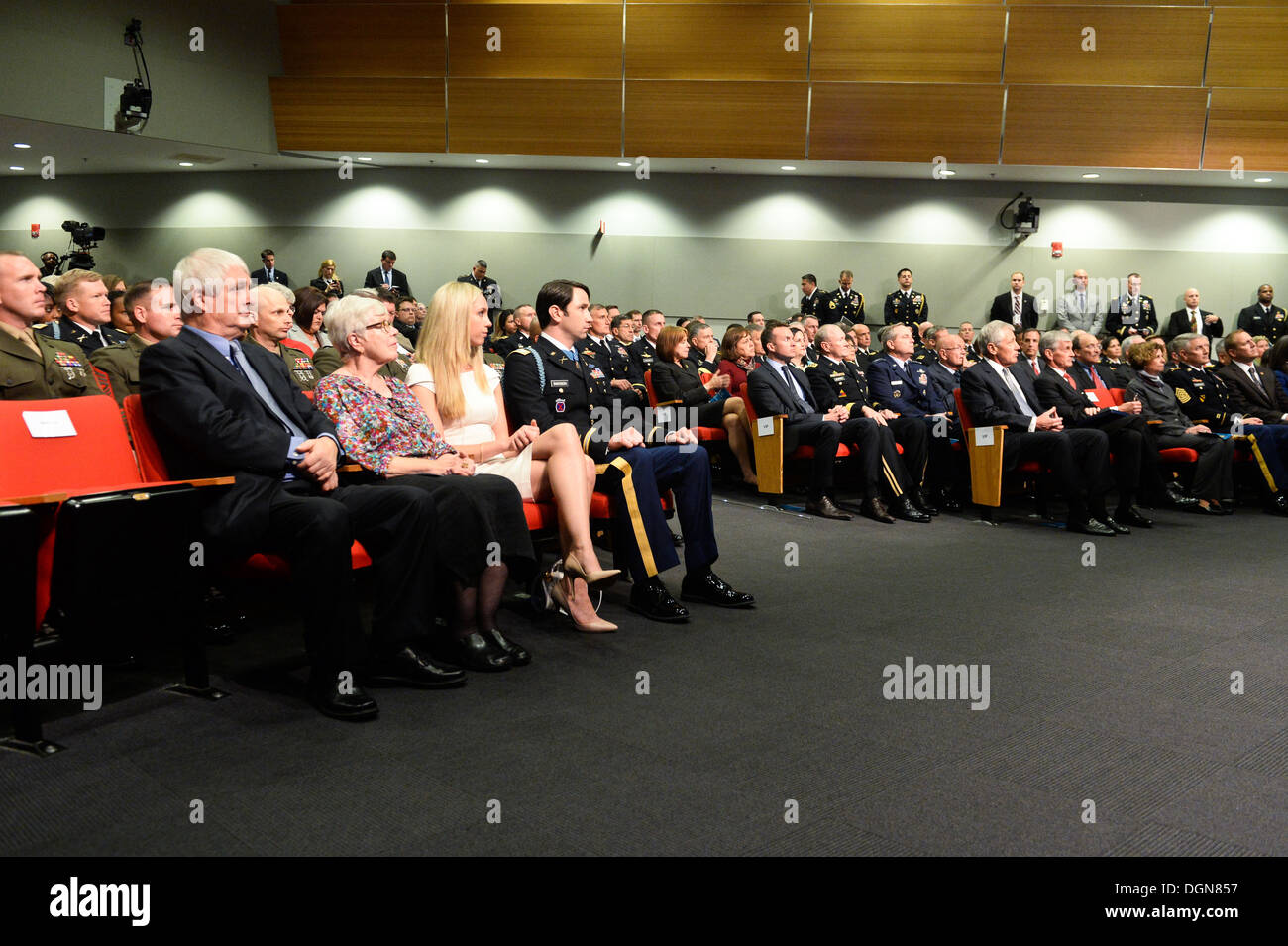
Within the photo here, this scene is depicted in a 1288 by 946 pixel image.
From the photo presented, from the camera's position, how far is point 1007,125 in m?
9.38

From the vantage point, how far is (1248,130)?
921 cm

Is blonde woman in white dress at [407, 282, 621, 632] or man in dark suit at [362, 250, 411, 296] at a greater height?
man in dark suit at [362, 250, 411, 296]

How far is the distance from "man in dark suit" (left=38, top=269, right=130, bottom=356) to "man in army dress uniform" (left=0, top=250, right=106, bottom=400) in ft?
1.67

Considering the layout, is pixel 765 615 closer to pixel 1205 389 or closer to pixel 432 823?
pixel 432 823

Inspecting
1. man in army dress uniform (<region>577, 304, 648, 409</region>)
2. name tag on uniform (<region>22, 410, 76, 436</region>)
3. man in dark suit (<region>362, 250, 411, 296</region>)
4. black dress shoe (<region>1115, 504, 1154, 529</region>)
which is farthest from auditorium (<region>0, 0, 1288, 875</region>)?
man in dark suit (<region>362, 250, 411, 296</region>)

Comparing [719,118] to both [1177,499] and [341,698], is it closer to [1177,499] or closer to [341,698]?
[1177,499]

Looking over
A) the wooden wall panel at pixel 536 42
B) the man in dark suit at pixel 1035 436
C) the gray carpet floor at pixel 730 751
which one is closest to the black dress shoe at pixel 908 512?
the man in dark suit at pixel 1035 436

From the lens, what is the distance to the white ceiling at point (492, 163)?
9500 millimetres

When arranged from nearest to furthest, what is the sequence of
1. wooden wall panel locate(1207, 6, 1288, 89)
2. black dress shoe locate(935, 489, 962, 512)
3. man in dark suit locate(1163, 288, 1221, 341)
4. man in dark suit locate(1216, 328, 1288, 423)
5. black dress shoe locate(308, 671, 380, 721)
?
black dress shoe locate(308, 671, 380, 721) < black dress shoe locate(935, 489, 962, 512) < man in dark suit locate(1216, 328, 1288, 423) < wooden wall panel locate(1207, 6, 1288, 89) < man in dark suit locate(1163, 288, 1221, 341)

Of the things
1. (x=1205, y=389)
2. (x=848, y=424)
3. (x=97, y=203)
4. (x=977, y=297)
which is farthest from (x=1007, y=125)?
(x=97, y=203)

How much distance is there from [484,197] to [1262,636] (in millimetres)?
9100

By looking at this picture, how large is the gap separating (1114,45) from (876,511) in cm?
658

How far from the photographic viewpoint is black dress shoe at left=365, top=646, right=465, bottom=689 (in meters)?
2.59

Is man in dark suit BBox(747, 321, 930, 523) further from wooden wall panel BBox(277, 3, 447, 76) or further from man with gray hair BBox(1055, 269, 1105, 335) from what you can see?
wooden wall panel BBox(277, 3, 447, 76)
